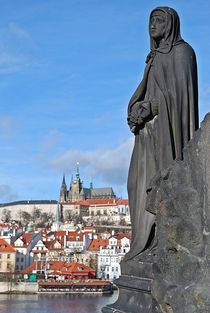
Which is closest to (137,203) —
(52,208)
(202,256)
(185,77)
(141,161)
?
(141,161)

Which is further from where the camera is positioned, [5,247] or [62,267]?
[5,247]

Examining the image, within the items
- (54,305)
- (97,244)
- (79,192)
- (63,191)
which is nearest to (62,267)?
(97,244)

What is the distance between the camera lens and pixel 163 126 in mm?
2996

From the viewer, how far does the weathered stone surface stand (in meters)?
1.88

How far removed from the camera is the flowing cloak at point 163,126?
2975mm

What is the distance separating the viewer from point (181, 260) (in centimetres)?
198

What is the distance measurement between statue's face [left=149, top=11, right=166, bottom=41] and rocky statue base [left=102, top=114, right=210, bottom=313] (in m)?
1.22

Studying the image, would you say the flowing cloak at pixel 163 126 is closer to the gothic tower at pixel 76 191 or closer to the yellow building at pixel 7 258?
the yellow building at pixel 7 258

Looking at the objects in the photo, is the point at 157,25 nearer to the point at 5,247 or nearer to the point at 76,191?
the point at 5,247

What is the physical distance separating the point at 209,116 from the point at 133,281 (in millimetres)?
1150

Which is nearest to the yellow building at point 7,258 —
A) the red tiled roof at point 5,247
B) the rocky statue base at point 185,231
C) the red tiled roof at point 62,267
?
the red tiled roof at point 5,247

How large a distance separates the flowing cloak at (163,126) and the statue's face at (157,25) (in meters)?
0.08

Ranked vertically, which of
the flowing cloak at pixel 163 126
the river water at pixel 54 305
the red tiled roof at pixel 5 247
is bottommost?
the river water at pixel 54 305

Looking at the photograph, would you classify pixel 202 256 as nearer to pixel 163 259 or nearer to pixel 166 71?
pixel 163 259
